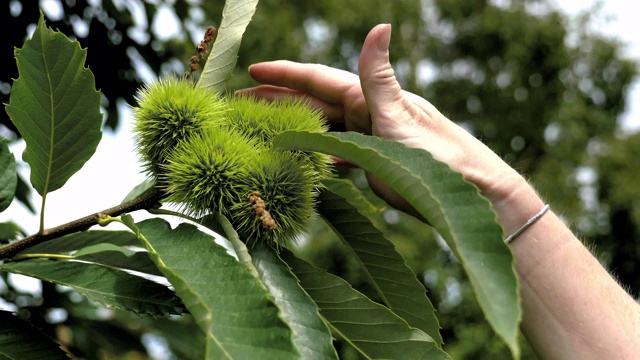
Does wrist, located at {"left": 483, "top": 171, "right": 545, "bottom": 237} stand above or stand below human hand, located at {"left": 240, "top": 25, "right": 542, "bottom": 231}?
below

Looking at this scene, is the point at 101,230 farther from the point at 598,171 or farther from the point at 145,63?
the point at 598,171

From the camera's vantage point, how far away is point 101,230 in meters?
0.99

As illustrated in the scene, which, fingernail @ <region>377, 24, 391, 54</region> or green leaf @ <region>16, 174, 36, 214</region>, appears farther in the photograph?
green leaf @ <region>16, 174, 36, 214</region>

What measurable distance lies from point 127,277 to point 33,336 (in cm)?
13

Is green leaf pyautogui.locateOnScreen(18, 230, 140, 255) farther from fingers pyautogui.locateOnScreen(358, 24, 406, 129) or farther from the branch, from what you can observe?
fingers pyautogui.locateOnScreen(358, 24, 406, 129)

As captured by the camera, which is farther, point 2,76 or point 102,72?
point 102,72

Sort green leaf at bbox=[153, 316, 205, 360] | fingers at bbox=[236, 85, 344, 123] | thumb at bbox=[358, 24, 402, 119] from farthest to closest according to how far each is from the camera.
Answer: green leaf at bbox=[153, 316, 205, 360] → fingers at bbox=[236, 85, 344, 123] → thumb at bbox=[358, 24, 402, 119]

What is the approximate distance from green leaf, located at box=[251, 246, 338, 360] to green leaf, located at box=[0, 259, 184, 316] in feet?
0.39

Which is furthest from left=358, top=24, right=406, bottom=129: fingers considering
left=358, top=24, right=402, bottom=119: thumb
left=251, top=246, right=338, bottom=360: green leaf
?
left=251, top=246, right=338, bottom=360: green leaf

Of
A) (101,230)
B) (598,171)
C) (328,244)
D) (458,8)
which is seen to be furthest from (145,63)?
(458,8)

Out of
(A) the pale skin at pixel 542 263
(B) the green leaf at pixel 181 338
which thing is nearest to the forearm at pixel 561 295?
(A) the pale skin at pixel 542 263

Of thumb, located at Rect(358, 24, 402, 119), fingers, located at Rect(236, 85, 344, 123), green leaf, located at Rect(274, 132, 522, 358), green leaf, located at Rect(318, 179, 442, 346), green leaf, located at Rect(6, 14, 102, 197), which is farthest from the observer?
fingers, located at Rect(236, 85, 344, 123)

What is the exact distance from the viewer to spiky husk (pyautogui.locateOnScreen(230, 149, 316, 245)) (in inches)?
31.1

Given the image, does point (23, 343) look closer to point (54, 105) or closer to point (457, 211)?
point (54, 105)
